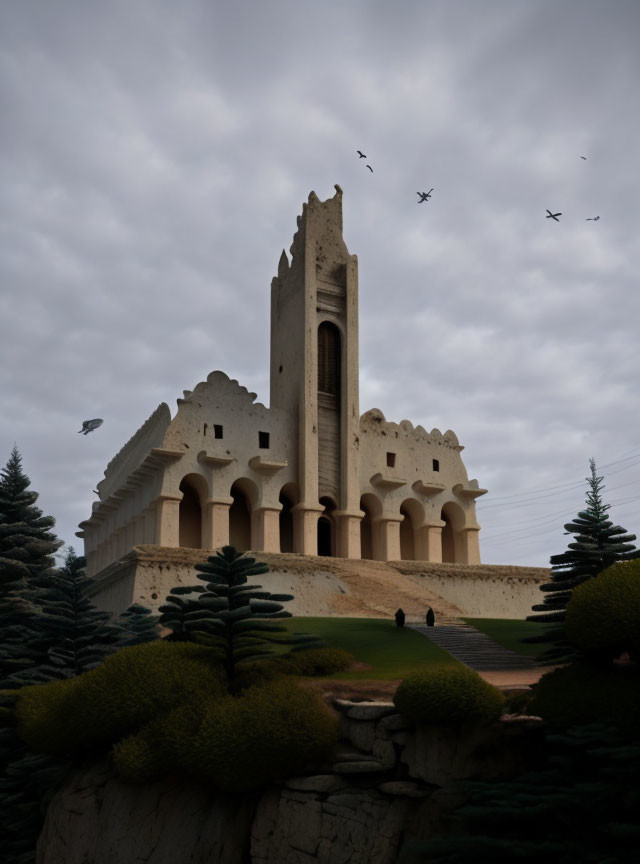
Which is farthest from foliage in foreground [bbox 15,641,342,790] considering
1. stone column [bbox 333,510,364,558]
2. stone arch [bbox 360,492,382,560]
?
stone arch [bbox 360,492,382,560]

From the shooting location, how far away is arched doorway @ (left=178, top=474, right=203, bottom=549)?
40975 millimetres

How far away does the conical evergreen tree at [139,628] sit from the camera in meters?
21.4

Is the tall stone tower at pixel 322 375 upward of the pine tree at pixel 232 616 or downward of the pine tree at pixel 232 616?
upward

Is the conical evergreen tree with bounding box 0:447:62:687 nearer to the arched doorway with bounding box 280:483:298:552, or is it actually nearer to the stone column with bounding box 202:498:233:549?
the stone column with bounding box 202:498:233:549

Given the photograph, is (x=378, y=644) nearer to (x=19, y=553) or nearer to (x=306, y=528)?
(x=19, y=553)

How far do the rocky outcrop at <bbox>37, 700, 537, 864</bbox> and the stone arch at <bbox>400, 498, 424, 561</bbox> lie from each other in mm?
28871

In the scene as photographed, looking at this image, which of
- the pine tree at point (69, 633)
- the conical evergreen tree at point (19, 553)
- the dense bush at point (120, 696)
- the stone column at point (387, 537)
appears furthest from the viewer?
the stone column at point (387, 537)

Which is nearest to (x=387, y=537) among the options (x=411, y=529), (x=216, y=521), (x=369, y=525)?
(x=369, y=525)

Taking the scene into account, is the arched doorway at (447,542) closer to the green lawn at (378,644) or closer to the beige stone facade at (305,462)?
the beige stone facade at (305,462)

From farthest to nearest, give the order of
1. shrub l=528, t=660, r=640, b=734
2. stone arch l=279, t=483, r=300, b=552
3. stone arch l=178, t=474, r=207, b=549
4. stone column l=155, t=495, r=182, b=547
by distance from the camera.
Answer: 1. stone arch l=279, t=483, r=300, b=552
2. stone arch l=178, t=474, r=207, b=549
3. stone column l=155, t=495, r=182, b=547
4. shrub l=528, t=660, r=640, b=734

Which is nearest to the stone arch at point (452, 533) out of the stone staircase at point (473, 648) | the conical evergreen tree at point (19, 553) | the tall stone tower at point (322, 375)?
the tall stone tower at point (322, 375)

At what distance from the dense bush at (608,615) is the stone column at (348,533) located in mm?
26271

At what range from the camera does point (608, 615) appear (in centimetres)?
1327

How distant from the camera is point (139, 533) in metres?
40.8
